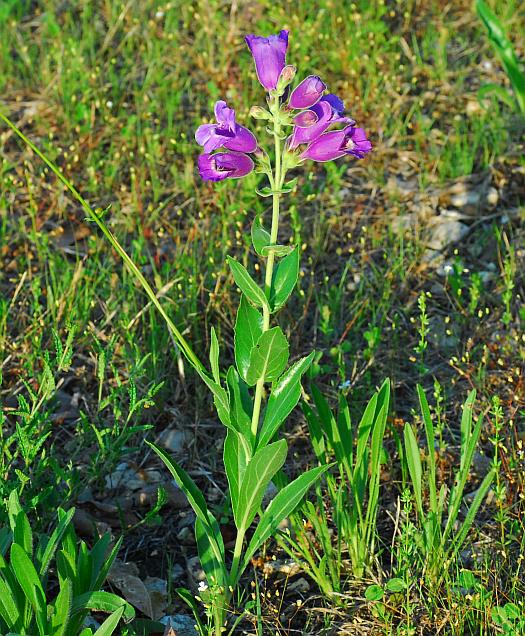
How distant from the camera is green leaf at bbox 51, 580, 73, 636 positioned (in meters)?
1.77

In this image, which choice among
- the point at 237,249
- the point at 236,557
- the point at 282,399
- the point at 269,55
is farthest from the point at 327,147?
the point at 237,249

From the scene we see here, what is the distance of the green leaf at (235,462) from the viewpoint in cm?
214

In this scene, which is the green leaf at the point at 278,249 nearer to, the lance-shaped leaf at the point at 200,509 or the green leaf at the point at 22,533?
the lance-shaped leaf at the point at 200,509

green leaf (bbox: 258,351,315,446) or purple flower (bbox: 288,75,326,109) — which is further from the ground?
purple flower (bbox: 288,75,326,109)

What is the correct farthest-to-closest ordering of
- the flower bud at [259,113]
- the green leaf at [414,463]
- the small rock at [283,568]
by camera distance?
the small rock at [283,568], the green leaf at [414,463], the flower bud at [259,113]

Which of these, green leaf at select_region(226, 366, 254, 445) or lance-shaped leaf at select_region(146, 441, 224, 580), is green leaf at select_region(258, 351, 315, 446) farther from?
lance-shaped leaf at select_region(146, 441, 224, 580)

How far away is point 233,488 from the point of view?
2.16 meters

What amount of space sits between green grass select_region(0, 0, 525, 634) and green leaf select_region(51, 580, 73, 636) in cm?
39

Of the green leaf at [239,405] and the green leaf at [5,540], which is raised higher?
the green leaf at [239,405]

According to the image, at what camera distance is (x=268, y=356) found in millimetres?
2008

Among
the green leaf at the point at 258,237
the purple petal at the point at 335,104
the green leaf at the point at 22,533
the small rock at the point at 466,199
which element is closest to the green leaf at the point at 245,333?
the green leaf at the point at 258,237

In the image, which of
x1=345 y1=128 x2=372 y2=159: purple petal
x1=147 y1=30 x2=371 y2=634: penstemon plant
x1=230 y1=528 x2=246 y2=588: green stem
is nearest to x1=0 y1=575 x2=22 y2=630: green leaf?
x1=147 y1=30 x2=371 y2=634: penstemon plant

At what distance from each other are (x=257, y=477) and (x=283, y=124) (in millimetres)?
839

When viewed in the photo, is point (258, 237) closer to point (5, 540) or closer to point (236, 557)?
point (236, 557)
